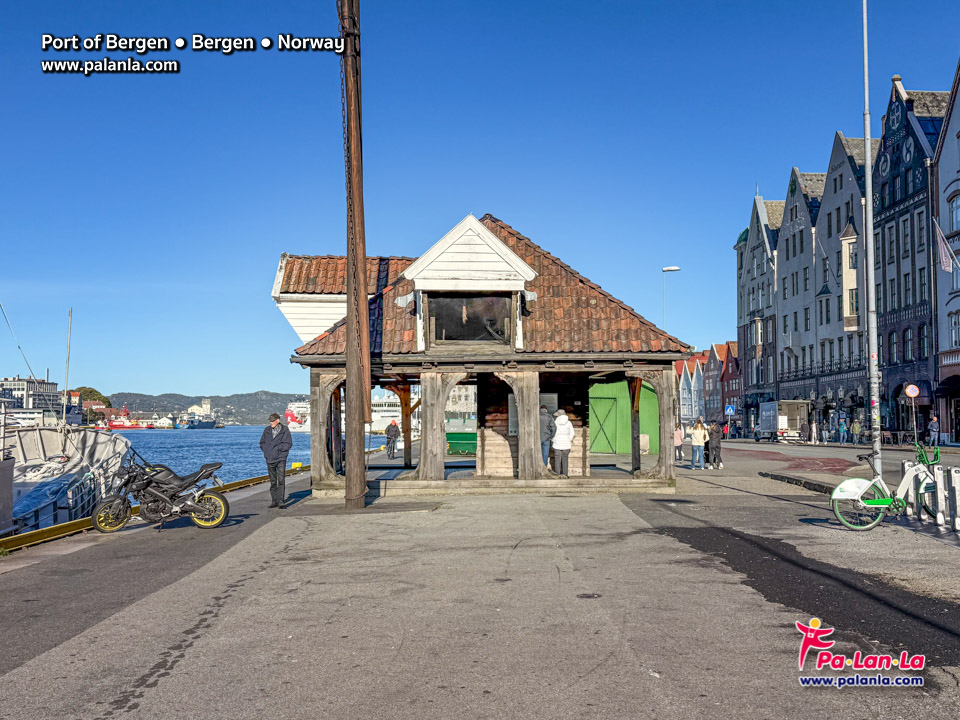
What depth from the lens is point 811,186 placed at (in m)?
75.1

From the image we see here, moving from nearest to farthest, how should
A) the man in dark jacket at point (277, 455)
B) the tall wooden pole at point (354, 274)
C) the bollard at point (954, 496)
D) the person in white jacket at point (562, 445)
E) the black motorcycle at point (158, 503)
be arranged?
1. the bollard at point (954, 496)
2. the black motorcycle at point (158, 503)
3. the tall wooden pole at point (354, 274)
4. the man in dark jacket at point (277, 455)
5. the person in white jacket at point (562, 445)

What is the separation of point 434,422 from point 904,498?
32.3 ft

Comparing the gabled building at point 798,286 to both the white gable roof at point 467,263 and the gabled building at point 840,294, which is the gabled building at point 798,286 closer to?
→ the gabled building at point 840,294

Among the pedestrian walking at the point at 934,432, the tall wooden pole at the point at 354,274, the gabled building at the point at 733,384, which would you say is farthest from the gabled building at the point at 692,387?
the tall wooden pole at the point at 354,274

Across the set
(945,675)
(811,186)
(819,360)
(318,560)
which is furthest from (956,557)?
(811,186)

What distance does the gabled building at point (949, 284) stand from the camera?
4769 cm

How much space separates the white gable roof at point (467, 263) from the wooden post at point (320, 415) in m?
2.92

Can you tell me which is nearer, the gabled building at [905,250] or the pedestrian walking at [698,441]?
the pedestrian walking at [698,441]

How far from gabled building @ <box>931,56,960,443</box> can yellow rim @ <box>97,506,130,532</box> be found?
45671 millimetres

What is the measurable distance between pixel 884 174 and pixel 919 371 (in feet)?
47.5

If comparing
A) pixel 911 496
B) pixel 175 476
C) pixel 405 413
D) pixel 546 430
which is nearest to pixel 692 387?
pixel 405 413

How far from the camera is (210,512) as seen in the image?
45.7ft

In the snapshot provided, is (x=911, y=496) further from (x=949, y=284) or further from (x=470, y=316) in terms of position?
(x=949, y=284)

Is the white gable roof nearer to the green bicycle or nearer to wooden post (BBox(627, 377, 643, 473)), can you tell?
wooden post (BBox(627, 377, 643, 473))
